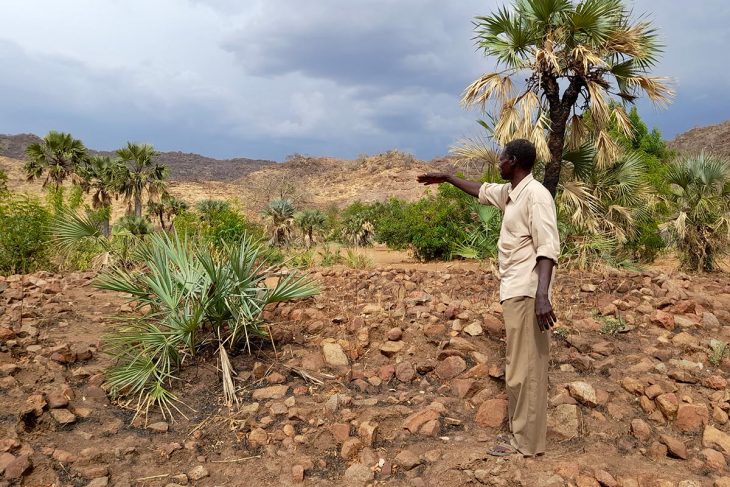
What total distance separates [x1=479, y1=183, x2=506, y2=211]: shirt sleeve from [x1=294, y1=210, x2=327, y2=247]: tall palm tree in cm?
2519

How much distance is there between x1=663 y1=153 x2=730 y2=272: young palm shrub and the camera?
12516 millimetres

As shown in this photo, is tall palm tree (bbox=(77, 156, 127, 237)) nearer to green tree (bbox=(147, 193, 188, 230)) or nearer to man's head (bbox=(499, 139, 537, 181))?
green tree (bbox=(147, 193, 188, 230))

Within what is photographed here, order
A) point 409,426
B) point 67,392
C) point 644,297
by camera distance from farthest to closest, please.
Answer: point 644,297 → point 67,392 → point 409,426

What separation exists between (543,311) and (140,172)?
32.2 metres

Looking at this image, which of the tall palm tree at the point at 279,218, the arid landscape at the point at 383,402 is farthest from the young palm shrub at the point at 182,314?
the tall palm tree at the point at 279,218

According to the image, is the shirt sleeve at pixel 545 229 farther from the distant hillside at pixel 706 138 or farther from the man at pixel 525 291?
the distant hillside at pixel 706 138

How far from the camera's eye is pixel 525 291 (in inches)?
128

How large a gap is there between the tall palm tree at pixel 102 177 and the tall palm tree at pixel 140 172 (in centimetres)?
47

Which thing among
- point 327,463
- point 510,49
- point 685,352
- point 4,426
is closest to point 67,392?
point 4,426

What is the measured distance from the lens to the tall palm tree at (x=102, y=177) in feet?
105

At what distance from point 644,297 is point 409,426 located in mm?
3860

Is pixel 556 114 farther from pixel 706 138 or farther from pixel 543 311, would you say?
pixel 706 138

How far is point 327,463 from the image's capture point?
354cm

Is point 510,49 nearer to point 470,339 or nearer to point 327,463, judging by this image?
point 470,339
